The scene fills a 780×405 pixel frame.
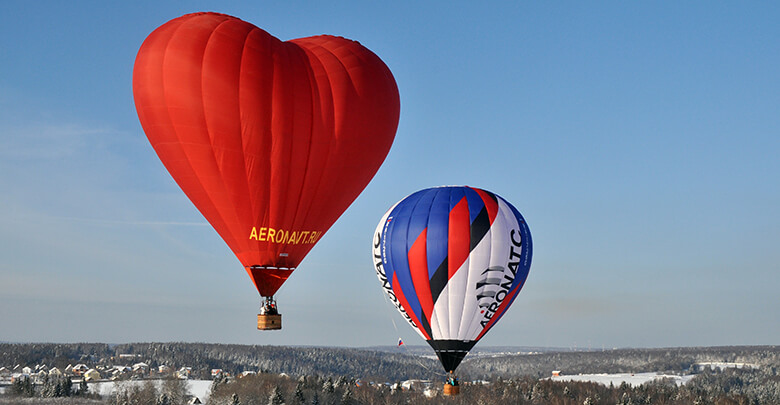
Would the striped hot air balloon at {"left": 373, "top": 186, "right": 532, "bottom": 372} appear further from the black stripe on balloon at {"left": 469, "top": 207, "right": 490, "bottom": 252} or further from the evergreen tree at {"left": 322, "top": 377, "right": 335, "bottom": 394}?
the evergreen tree at {"left": 322, "top": 377, "right": 335, "bottom": 394}

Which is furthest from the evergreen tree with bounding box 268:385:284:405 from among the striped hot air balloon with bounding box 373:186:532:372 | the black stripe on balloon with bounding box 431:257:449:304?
the black stripe on balloon with bounding box 431:257:449:304

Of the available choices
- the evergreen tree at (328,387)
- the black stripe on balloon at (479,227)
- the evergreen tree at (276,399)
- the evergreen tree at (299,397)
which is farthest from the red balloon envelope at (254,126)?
the evergreen tree at (328,387)

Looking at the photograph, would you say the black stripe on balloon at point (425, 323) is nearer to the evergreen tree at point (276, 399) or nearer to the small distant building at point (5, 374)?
the evergreen tree at point (276, 399)

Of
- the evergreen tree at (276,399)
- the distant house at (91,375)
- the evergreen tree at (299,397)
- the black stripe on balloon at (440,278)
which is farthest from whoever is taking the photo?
the distant house at (91,375)

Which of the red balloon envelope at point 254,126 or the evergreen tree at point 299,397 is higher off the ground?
the red balloon envelope at point 254,126

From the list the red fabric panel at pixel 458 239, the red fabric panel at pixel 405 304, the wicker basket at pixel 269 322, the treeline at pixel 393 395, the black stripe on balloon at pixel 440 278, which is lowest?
the treeline at pixel 393 395

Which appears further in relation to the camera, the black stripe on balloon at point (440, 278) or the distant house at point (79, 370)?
the distant house at point (79, 370)

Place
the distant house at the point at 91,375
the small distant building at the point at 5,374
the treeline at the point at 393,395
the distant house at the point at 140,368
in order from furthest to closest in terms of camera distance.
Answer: the distant house at the point at 140,368
the distant house at the point at 91,375
the small distant building at the point at 5,374
the treeline at the point at 393,395

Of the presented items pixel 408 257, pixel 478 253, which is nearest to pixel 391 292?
pixel 408 257
